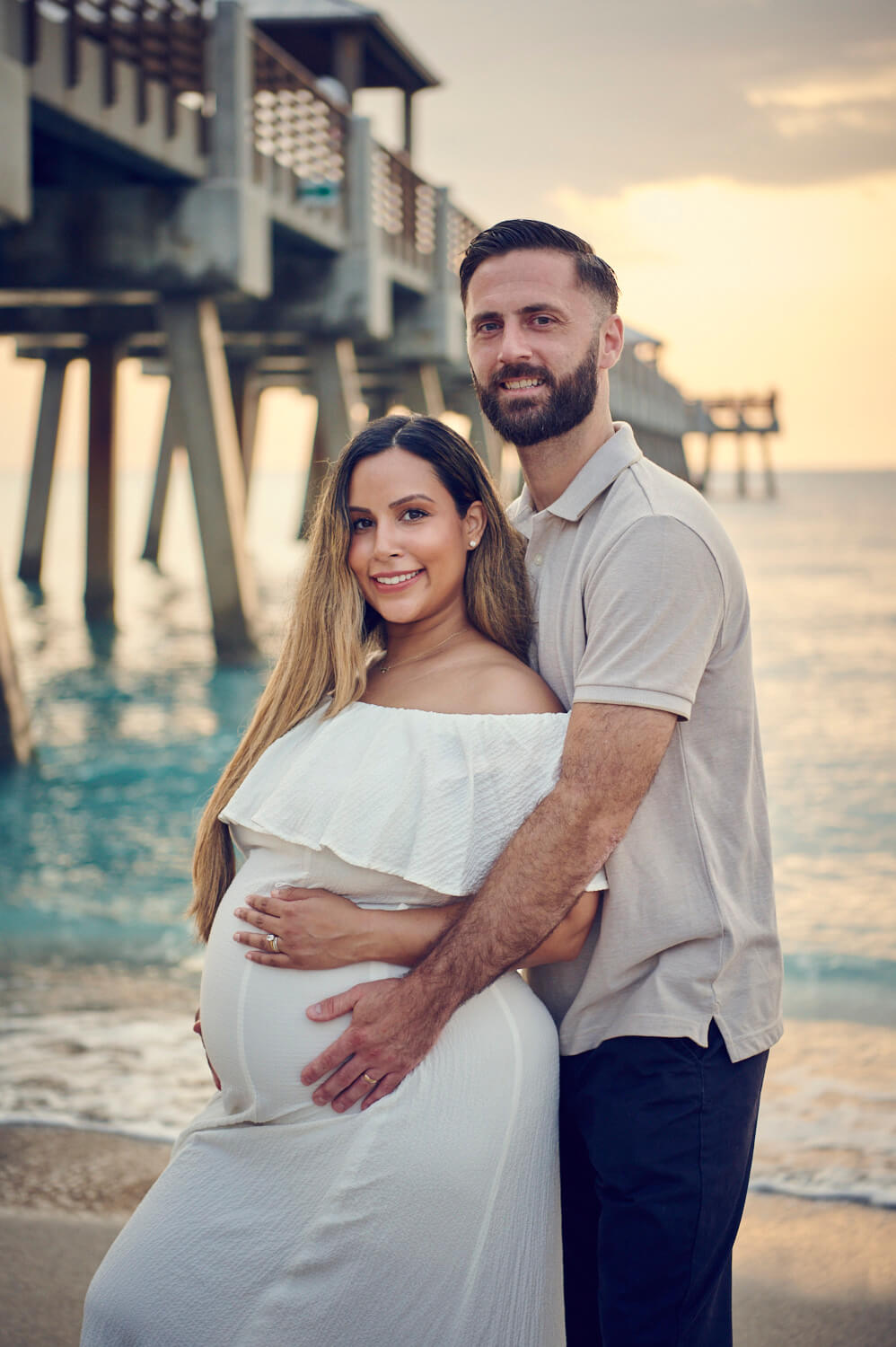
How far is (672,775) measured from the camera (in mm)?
2119

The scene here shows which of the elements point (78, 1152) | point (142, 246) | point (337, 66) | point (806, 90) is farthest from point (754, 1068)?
point (337, 66)

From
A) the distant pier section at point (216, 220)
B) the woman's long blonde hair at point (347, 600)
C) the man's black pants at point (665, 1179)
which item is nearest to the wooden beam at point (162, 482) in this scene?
the distant pier section at point (216, 220)

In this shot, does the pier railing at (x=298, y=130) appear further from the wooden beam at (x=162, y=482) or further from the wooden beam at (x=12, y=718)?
the wooden beam at (x=162, y=482)

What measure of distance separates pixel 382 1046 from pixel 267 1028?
0.73 ft

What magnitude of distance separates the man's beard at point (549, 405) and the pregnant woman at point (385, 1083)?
14cm

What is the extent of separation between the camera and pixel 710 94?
1673 centimetres

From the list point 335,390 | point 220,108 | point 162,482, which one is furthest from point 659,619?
point 162,482

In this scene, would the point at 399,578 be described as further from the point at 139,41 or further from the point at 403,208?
the point at 403,208

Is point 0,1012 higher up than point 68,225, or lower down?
lower down

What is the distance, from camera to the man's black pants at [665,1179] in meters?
2.07

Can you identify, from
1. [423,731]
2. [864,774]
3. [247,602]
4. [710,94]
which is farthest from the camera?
[710,94]

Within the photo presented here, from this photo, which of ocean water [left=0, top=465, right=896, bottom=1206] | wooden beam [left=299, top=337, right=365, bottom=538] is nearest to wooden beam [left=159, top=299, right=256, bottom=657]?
ocean water [left=0, top=465, right=896, bottom=1206]

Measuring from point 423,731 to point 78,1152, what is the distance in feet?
7.31

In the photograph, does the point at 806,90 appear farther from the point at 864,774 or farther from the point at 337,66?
the point at 864,774
